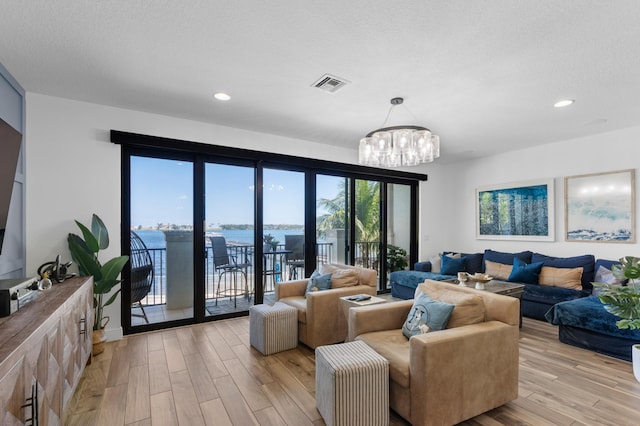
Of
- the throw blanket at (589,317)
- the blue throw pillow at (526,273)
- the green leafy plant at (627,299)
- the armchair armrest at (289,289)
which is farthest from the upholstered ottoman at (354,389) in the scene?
the blue throw pillow at (526,273)

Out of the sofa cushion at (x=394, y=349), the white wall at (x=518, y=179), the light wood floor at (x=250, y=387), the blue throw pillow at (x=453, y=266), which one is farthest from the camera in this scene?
the blue throw pillow at (x=453, y=266)

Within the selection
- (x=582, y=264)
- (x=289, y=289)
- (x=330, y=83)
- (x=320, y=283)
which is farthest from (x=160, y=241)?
(x=582, y=264)

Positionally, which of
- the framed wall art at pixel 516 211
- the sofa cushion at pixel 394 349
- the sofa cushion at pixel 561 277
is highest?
the framed wall art at pixel 516 211

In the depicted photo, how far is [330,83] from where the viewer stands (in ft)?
9.53

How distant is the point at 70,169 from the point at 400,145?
11.3ft

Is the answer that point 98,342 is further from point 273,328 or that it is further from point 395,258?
point 395,258

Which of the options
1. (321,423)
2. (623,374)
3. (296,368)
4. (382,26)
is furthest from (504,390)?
(382,26)

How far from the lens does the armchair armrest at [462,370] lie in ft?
6.08

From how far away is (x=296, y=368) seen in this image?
2.81m

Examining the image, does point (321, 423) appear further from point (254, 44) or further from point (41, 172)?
point (41, 172)

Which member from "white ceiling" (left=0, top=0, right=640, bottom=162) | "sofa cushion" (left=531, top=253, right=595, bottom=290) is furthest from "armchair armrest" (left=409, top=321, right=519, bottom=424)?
"sofa cushion" (left=531, top=253, right=595, bottom=290)

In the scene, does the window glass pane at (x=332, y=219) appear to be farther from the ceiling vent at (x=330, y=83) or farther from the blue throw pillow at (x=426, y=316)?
the blue throw pillow at (x=426, y=316)

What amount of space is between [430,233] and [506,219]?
54.3 inches

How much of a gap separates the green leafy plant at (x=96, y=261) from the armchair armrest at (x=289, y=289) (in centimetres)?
166
